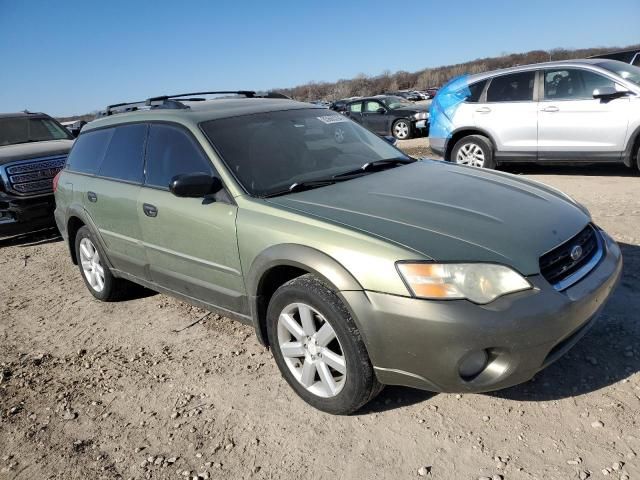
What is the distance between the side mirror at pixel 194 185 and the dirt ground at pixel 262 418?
3.83 ft

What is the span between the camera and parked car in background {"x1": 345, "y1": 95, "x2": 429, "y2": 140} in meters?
17.0

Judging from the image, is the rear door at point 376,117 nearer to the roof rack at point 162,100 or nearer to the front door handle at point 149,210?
the roof rack at point 162,100

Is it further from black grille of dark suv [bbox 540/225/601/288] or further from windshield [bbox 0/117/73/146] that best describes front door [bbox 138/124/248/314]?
windshield [bbox 0/117/73/146]

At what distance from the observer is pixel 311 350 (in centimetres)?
289

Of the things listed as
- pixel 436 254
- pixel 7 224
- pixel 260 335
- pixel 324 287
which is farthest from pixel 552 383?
pixel 7 224

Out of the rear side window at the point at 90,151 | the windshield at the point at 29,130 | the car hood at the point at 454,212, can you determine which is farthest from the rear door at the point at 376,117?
the car hood at the point at 454,212

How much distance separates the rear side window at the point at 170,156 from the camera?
139 inches

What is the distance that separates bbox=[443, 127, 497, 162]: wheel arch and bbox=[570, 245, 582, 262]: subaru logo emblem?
19.5 feet

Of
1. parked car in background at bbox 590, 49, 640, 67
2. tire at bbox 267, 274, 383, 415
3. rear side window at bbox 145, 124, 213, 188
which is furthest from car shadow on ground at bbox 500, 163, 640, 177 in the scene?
tire at bbox 267, 274, 383, 415

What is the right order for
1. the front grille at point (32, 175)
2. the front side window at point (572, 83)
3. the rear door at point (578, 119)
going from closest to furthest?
the rear door at point (578, 119), the front side window at point (572, 83), the front grille at point (32, 175)

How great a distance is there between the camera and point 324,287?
271cm

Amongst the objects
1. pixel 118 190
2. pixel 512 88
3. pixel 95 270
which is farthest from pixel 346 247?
pixel 512 88

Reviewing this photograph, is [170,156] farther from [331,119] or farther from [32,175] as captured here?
[32,175]

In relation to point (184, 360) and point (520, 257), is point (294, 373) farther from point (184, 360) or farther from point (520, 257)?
point (520, 257)
